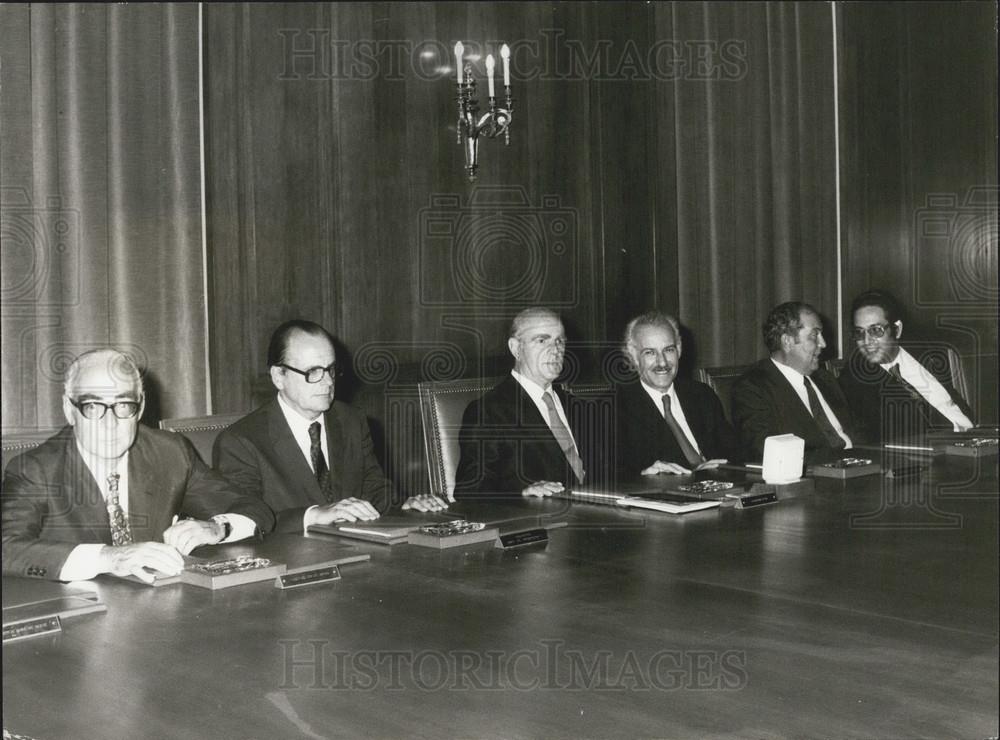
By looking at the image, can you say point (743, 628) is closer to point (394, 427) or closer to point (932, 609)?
point (932, 609)

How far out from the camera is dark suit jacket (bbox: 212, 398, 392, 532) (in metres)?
3.29

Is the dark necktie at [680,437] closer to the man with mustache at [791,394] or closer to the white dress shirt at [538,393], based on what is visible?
the man with mustache at [791,394]

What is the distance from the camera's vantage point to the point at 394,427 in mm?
5230

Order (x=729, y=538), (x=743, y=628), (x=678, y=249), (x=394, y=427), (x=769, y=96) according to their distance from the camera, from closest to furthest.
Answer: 1. (x=743, y=628)
2. (x=729, y=538)
3. (x=394, y=427)
4. (x=678, y=249)
5. (x=769, y=96)

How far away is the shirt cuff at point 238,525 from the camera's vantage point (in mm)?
2678

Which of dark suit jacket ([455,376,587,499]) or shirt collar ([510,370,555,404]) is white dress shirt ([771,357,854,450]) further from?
shirt collar ([510,370,555,404])

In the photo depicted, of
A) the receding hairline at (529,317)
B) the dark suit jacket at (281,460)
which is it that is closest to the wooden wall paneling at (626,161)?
the receding hairline at (529,317)

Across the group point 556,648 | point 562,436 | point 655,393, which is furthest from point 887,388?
point 556,648

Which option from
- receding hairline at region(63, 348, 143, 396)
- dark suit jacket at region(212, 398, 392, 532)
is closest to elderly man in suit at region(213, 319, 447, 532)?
dark suit jacket at region(212, 398, 392, 532)

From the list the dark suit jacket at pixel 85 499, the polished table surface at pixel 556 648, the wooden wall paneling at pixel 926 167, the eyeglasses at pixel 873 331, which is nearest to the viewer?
the polished table surface at pixel 556 648

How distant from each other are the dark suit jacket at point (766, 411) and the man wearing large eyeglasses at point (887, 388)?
512mm

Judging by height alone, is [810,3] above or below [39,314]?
above

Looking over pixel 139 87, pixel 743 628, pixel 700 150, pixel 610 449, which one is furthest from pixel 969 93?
pixel 743 628

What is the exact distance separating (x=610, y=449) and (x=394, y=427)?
4.33 feet
